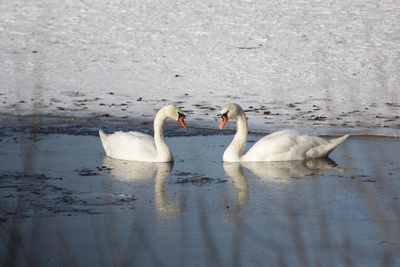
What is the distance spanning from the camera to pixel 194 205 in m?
7.02

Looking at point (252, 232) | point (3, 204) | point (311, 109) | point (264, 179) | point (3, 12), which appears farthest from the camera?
point (3, 12)

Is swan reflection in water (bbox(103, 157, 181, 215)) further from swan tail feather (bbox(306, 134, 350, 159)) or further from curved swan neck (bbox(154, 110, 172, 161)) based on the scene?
swan tail feather (bbox(306, 134, 350, 159))

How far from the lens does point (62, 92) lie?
1341cm

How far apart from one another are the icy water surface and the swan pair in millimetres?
134

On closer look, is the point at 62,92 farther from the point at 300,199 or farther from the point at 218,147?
the point at 300,199

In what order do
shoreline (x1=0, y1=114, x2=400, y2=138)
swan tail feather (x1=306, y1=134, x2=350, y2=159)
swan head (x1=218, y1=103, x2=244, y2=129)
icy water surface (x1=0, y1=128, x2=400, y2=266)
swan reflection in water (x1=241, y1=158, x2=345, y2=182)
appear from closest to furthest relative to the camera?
1. icy water surface (x1=0, y1=128, x2=400, y2=266)
2. swan reflection in water (x1=241, y1=158, x2=345, y2=182)
3. swan tail feather (x1=306, y1=134, x2=350, y2=159)
4. swan head (x1=218, y1=103, x2=244, y2=129)
5. shoreline (x1=0, y1=114, x2=400, y2=138)

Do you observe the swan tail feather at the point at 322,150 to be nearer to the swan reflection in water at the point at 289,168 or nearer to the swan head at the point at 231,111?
the swan reflection in water at the point at 289,168

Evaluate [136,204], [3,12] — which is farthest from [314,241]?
[3,12]

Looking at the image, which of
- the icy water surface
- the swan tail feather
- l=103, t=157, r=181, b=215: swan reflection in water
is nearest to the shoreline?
the icy water surface

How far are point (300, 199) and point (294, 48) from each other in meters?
9.18

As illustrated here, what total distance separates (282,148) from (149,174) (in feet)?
5.37

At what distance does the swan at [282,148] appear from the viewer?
355 inches

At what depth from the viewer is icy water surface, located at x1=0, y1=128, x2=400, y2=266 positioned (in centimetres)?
533

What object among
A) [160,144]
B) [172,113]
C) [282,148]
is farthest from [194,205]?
[172,113]
